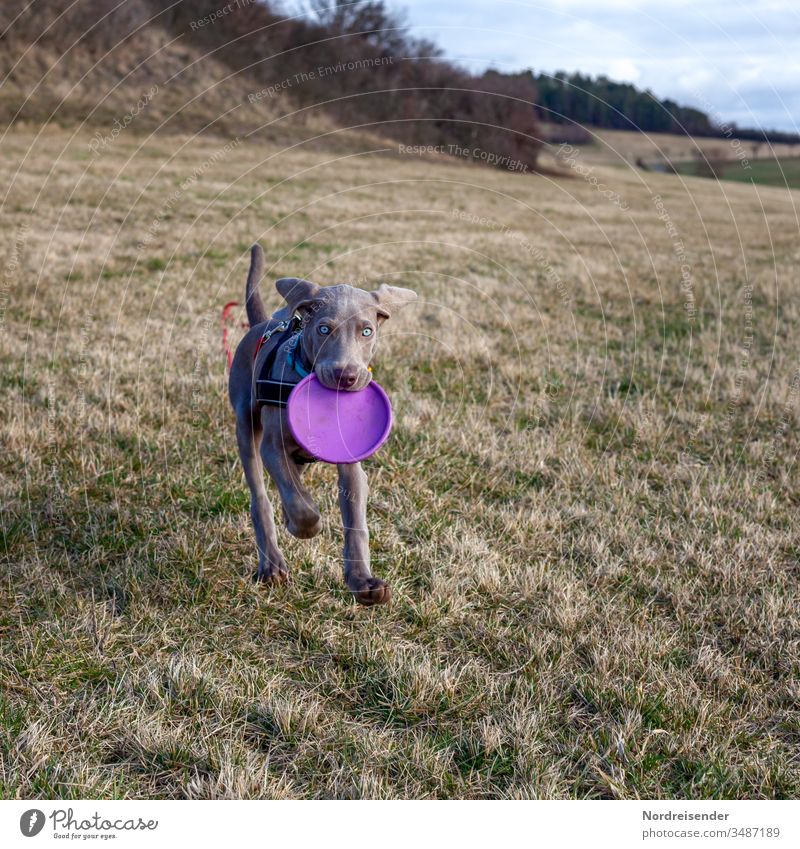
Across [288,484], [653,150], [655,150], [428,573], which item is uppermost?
[653,150]

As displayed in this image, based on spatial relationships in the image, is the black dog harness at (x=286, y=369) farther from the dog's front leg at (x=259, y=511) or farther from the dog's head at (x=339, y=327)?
the dog's front leg at (x=259, y=511)

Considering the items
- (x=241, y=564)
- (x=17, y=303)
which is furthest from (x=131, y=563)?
(x=17, y=303)

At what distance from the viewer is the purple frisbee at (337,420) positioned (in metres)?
4.20

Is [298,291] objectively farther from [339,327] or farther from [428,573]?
[428,573]

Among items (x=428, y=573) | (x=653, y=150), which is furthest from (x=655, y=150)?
(x=428, y=573)

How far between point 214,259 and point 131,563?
1021 cm

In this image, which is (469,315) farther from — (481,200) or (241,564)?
(481,200)

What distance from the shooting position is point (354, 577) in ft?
14.1

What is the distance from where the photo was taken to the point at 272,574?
4.79 metres

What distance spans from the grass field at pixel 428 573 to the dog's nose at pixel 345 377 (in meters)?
1.40

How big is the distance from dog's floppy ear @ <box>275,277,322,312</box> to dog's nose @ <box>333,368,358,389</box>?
0.49 meters

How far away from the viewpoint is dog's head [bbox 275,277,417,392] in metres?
4.00

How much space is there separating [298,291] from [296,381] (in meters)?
0.50
